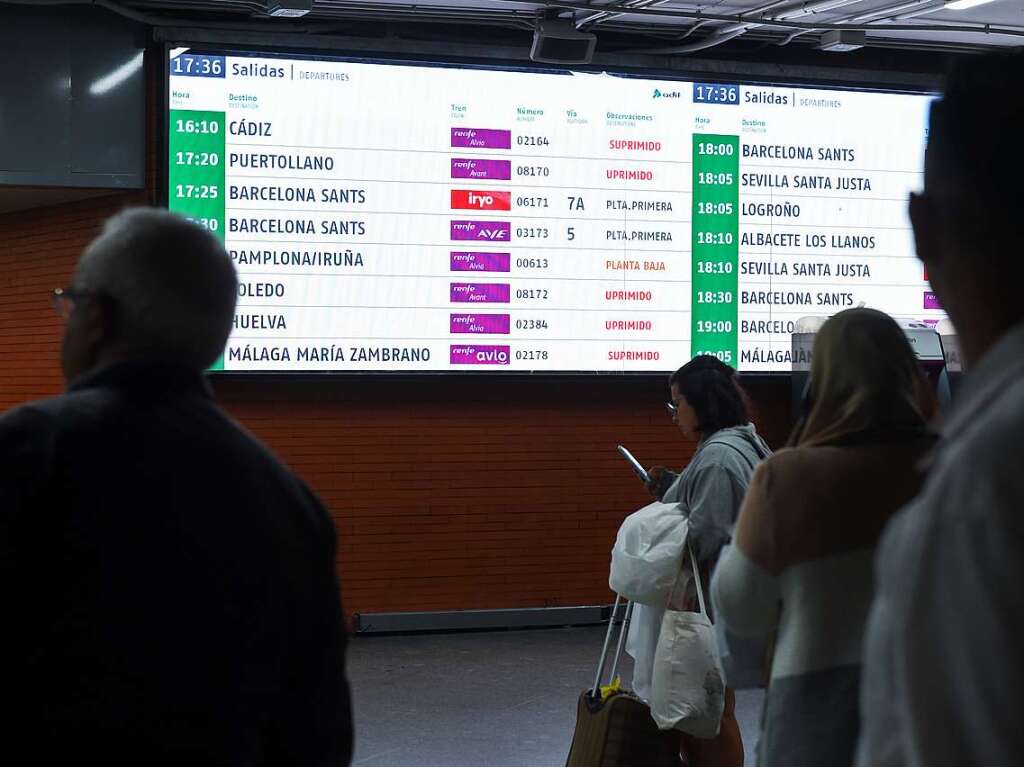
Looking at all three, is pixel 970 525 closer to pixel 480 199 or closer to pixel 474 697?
pixel 474 697

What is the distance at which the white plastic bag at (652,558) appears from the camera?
391cm

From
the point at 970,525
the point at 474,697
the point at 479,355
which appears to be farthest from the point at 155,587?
the point at 479,355

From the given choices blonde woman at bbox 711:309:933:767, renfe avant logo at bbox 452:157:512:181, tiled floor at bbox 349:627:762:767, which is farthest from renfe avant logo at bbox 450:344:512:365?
blonde woman at bbox 711:309:933:767

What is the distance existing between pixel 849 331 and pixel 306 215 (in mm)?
4701

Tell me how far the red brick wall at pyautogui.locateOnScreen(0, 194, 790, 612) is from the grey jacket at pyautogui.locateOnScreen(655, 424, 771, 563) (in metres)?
3.24

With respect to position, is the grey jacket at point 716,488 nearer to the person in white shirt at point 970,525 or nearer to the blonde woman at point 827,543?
the blonde woman at point 827,543

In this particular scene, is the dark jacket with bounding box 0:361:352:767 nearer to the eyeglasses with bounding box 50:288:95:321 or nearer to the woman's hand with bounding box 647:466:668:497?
the eyeglasses with bounding box 50:288:95:321

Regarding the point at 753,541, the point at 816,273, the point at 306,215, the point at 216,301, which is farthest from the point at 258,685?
the point at 816,273

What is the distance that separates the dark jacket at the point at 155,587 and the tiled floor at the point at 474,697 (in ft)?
10.8

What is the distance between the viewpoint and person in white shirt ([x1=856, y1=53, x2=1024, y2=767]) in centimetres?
70

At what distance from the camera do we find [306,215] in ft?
22.1

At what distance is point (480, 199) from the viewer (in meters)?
7.01

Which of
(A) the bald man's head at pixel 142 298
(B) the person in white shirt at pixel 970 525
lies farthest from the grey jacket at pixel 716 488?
(B) the person in white shirt at pixel 970 525

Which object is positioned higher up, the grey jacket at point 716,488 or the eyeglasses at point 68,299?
the eyeglasses at point 68,299
